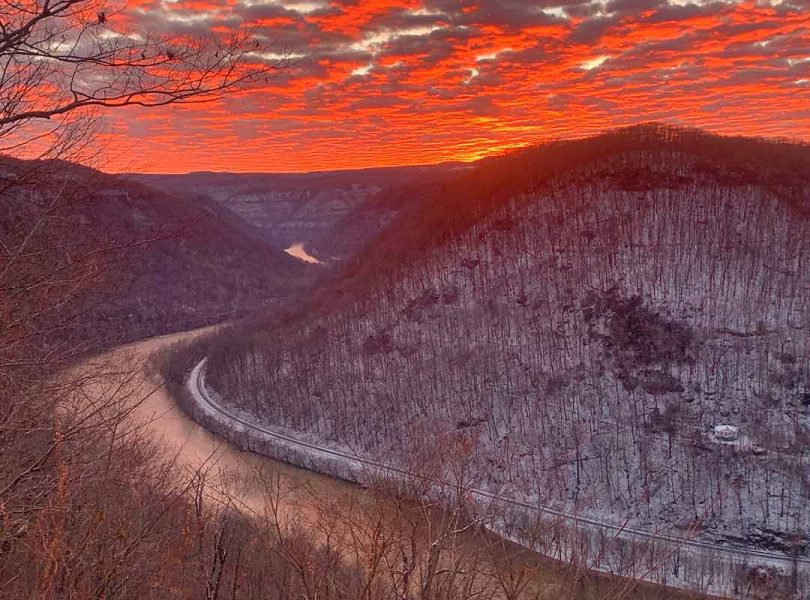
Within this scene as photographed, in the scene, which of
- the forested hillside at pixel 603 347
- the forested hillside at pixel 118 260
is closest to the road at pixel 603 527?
the forested hillside at pixel 603 347

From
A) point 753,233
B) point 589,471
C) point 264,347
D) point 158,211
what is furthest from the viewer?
point 158,211

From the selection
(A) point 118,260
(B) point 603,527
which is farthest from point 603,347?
(A) point 118,260

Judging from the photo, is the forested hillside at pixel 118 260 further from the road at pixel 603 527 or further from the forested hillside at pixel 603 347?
the forested hillside at pixel 603 347

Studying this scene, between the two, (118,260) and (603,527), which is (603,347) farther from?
(118,260)

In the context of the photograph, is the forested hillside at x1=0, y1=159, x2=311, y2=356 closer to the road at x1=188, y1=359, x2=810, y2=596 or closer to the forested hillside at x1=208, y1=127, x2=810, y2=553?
the road at x1=188, y1=359, x2=810, y2=596


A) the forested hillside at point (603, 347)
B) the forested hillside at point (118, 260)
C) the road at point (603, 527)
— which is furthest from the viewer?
the forested hillside at point (603, 347)

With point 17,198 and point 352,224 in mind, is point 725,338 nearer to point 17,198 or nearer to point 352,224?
point 17,198

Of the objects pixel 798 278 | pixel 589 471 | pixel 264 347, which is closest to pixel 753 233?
pixel 798 278

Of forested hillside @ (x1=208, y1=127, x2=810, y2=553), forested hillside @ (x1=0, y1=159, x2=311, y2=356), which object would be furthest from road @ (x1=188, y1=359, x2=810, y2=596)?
forested hillside @ (x1=0, y1=159, x2=311, y2=356)
